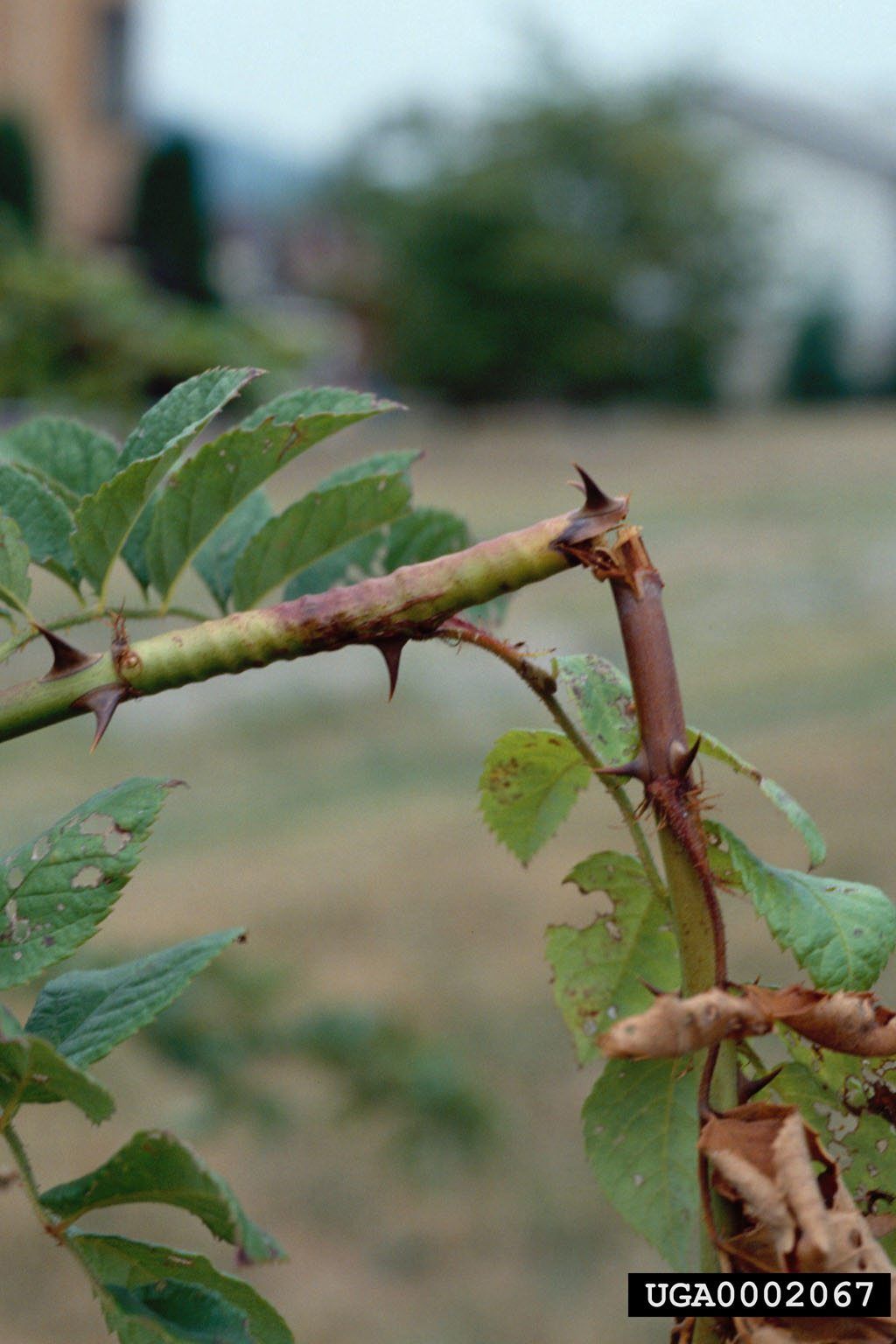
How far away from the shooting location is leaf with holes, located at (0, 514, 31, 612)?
1.48ft

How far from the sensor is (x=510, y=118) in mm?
14977

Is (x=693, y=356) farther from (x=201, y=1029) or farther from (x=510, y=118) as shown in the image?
(x=201, y=1029)

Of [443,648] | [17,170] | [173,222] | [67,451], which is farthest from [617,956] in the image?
[173,222]

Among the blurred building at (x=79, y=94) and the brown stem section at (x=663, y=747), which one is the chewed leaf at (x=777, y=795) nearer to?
the brown stem section at (x=663, y=747)

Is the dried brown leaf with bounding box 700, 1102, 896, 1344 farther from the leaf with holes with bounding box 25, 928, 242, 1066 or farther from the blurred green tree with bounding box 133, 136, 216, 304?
the blurred green tree with bounding box 133, 136, 216, 304

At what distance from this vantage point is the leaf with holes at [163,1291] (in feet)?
1.26

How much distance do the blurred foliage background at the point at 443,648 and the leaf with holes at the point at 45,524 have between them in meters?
0.72

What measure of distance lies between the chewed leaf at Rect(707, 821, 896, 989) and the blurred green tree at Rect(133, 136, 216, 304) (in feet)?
36.5

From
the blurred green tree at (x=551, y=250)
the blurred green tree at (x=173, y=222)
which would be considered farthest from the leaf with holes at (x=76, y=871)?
the blurred green tree at (x=551, y=250)

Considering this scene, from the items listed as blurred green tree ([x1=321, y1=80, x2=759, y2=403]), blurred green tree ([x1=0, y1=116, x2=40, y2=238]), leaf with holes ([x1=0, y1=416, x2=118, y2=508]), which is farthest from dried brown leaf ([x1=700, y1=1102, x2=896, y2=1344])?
blurred green tree ([x1=321, y1=80, x2=759, y2=403])

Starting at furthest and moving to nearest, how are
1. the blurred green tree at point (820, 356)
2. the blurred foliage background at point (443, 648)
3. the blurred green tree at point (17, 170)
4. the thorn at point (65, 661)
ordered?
the blurred green tree at point (820, 356) → the blurred green tree at point (17, 170) → the blurred foliage background at point (443, 648) → the thorn at point (65, 661)

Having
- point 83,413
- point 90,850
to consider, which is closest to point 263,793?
→ point 83,413

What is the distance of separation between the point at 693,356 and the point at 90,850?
50.6 ft

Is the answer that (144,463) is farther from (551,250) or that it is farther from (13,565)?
(551,250)
